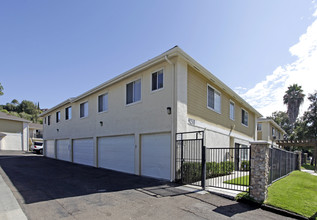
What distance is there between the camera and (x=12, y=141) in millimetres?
29328

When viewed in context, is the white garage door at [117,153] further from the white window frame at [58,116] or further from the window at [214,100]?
the white window frame at [58,116]

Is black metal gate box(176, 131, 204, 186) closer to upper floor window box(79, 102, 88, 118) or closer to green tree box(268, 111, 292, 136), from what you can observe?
upper floor window box(79, 102, 88, 118)

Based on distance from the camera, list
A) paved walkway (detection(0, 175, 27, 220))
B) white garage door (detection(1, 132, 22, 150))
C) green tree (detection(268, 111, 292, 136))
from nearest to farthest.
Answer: paved walkway (detection(0, 175, 27, 220))
white garage door (detection(1, 132, 22, 150))
green tree (detection(268, 111, 292, 136))

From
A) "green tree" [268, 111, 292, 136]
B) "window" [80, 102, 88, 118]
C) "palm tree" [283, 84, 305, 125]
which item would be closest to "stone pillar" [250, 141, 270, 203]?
"window" [80, 102, 88, 118]

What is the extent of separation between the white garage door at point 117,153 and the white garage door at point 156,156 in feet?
3.96

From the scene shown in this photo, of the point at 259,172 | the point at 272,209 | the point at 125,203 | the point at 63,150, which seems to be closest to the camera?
the point at 272,209

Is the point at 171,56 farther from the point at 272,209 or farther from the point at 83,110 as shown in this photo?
the point at 83,110

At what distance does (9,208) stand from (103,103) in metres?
9.59

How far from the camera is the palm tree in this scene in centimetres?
3888

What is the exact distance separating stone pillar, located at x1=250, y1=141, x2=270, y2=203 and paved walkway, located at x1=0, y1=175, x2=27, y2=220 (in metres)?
6.37

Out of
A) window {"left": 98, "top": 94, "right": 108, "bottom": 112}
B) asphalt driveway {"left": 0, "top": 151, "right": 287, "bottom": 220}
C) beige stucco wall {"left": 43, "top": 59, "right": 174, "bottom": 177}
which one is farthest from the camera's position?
window {"left": 98, "top": 94, "right": 108, "bottom": 112}

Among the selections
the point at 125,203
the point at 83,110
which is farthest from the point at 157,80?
the point at 83,110

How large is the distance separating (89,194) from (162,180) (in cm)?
352

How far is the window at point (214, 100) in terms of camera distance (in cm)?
1192
